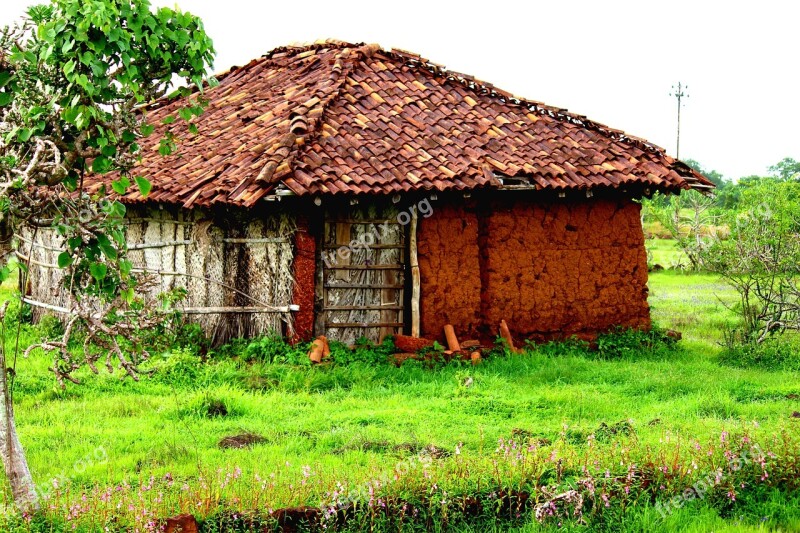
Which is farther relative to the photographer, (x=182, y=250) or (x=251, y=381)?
(x=182, y=250)

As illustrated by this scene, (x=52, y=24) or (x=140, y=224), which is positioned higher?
(x=52, y=24)

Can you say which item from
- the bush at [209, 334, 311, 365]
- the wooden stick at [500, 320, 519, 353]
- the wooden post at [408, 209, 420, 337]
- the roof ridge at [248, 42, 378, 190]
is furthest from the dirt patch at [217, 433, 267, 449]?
the wooden stick at [500, 320, 519, 353]

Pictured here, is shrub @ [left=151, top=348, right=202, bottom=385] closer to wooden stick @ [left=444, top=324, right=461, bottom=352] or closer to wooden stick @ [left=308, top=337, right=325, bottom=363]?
wooden stick @ [left=308, top=337, right=325, bottom=363]

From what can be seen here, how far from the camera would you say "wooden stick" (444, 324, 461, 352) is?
11.1 meters

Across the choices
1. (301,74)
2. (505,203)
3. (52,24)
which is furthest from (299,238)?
(52,24)

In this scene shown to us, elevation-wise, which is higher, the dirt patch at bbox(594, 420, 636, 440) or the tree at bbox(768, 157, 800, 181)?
the tree at bbox(768, 157, 800, 181)

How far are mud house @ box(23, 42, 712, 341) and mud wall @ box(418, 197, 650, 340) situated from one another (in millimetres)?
19

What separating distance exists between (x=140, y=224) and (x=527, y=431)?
670 centimetres

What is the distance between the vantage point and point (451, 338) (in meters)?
11.1

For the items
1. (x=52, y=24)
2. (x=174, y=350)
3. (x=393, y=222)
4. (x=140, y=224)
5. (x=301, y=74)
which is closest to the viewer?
(x=52, y=24)

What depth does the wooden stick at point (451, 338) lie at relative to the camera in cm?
1106

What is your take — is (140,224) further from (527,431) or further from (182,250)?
(527,431)

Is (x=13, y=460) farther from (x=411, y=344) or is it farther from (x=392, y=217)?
(x=392, y=217)

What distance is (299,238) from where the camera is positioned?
34.9 ft
